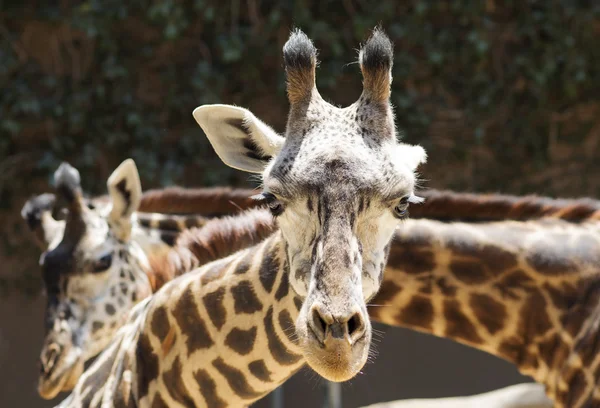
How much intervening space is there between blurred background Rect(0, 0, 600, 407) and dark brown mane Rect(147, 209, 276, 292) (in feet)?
13.5

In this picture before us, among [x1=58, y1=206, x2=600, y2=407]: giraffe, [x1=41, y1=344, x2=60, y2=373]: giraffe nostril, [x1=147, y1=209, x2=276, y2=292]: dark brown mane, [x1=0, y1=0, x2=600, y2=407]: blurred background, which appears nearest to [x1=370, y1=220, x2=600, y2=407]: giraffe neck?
[x1=58, y1=206, x2=600, y2=407]: giraffe

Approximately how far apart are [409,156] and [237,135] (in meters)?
0.55

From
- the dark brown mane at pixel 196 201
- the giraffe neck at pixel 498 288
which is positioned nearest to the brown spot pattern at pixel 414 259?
the giraffe neck at pixel 498 288

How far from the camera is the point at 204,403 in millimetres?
2873

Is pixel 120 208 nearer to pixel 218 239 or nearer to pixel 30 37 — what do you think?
pixel 218 239

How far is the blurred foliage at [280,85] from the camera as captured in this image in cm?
757

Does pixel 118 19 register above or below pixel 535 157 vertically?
above

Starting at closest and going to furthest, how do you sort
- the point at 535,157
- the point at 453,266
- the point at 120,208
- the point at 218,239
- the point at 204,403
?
the point at 204,403, the point at 218,239, the point at 453,266, the point at 120,208, the point at 535,157

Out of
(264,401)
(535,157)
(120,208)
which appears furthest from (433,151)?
(120,208)

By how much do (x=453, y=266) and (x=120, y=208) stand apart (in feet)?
7.02

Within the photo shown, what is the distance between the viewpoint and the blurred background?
297 inches

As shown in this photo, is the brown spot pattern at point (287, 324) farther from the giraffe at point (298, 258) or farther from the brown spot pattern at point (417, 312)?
the brown spot pattern at point (417, 312)

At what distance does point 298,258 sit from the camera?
7.88 ft

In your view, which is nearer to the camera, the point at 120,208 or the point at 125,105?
the point at 120,208
